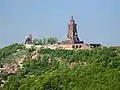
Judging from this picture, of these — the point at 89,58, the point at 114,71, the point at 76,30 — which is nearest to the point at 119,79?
the point at 114,71

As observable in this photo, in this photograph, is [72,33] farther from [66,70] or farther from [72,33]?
[66,70]

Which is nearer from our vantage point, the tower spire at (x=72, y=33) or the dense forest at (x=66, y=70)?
the dense forest at (x=66, y=70)

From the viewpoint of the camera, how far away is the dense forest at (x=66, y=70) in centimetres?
5281

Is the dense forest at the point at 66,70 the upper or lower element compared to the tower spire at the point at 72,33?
lower

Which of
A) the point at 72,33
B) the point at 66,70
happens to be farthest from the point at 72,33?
the point at 66,70

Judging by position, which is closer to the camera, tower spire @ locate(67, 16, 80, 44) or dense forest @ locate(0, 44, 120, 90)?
dense forest @ locate(0, 44, 120, 90)

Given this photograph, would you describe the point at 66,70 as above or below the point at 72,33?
below

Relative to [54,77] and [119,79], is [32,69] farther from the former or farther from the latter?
[119,79]

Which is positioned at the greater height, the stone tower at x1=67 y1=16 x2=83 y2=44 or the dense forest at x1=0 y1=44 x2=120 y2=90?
the stone tower at x1=67 y1=16 x2=83 y2=44

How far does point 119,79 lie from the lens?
51.6 meters

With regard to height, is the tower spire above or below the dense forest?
above

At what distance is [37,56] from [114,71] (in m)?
19.0

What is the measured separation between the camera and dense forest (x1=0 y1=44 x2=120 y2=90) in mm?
52812

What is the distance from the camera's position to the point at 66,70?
2323 inches
